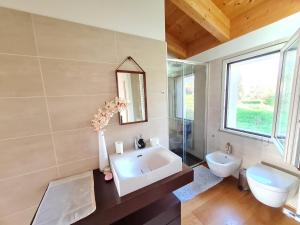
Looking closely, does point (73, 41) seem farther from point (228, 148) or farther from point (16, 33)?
point (228, 148)

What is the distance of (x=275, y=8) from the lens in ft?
4.90

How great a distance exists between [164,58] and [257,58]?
141cm

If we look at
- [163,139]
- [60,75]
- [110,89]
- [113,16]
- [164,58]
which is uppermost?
[113,16]

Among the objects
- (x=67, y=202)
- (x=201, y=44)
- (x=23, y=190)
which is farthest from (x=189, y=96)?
(x=23, y=190)

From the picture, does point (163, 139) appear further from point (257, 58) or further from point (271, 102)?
point (257, 58)

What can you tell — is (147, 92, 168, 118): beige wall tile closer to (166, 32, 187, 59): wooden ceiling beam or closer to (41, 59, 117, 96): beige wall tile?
(41, 59, 117, 96): beige wall tile

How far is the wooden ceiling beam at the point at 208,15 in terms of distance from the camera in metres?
1.58

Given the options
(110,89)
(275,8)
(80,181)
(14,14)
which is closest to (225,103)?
(275,8)

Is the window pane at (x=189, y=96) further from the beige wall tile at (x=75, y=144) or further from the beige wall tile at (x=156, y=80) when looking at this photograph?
the beige wall tile at (x=75, y=144)

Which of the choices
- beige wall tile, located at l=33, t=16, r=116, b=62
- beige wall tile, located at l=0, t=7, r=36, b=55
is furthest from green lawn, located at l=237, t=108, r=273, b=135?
beige wall tile, located at l=0, t=7, r=36, b=55

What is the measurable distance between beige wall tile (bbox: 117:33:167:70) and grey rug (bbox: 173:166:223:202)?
1754 mm

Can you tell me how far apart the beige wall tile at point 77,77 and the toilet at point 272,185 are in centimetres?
180

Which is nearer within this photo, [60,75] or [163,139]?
[60,75]

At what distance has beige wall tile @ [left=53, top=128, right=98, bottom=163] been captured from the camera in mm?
1060
